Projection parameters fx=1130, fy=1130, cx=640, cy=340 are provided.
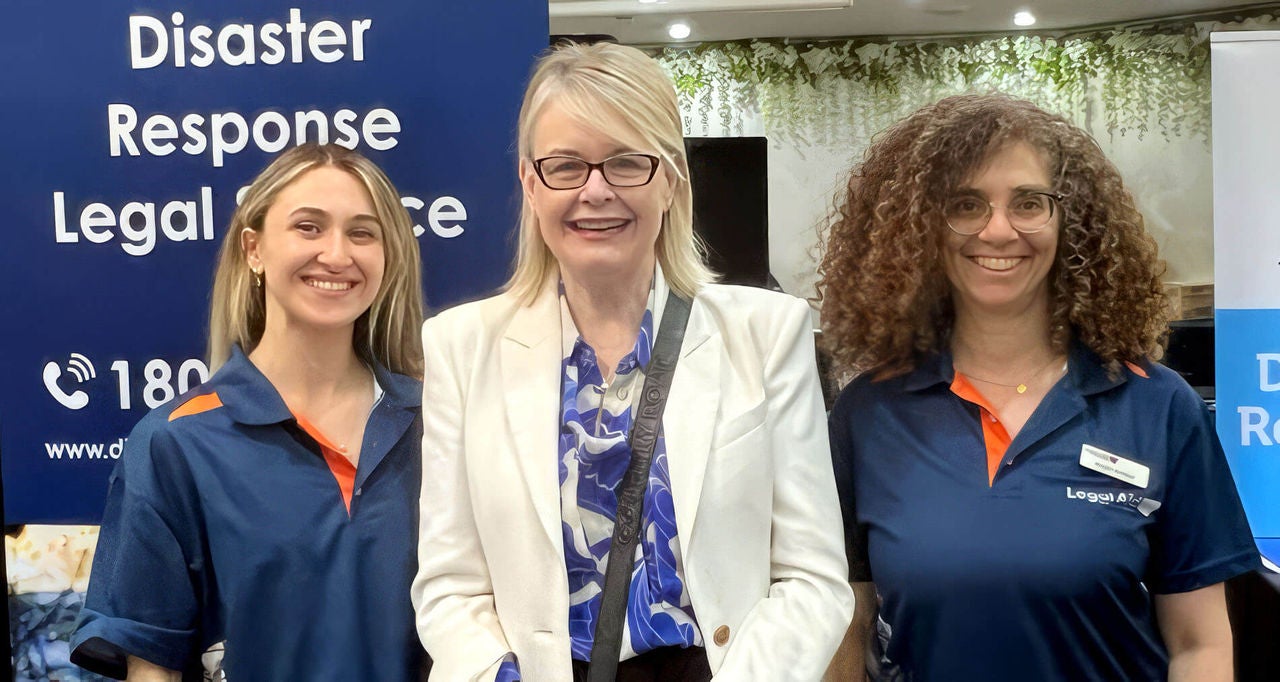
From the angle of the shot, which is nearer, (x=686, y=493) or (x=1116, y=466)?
(x=686, y=493)

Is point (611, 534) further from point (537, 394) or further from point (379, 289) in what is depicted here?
point (379, 289)

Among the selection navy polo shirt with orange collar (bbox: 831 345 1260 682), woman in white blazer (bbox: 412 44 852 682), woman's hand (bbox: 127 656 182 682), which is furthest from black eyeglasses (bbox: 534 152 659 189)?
woman's hand (bbox: 127 656 182 682)

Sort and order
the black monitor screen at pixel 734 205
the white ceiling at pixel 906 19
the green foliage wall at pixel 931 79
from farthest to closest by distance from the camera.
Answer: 1. the green foliage wall at pixel 931 79
2. the white ceiling at pixel 906 19
3. the black monitor screen at pixel 734 205

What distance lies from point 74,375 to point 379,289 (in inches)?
29.4

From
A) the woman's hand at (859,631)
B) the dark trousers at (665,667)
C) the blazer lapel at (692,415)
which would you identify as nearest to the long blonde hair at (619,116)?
the blazer lapel at (692,415)

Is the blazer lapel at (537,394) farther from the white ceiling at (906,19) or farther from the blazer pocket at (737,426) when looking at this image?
the white ceiling at (906,19)

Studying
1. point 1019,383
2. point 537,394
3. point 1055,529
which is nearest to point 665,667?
point 537,394

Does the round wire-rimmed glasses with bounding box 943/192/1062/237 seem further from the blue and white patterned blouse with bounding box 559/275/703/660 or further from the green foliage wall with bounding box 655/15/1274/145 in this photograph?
the green foliage wall with bounding box 655/15/1274/145

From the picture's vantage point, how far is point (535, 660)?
1.72 meters

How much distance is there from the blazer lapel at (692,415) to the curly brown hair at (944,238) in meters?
0.39

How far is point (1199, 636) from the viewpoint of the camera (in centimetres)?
191

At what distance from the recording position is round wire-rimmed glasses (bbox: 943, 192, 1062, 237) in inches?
76.2

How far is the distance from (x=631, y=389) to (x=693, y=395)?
Result: 0.10 metres

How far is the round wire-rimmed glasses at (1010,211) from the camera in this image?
1935mm
